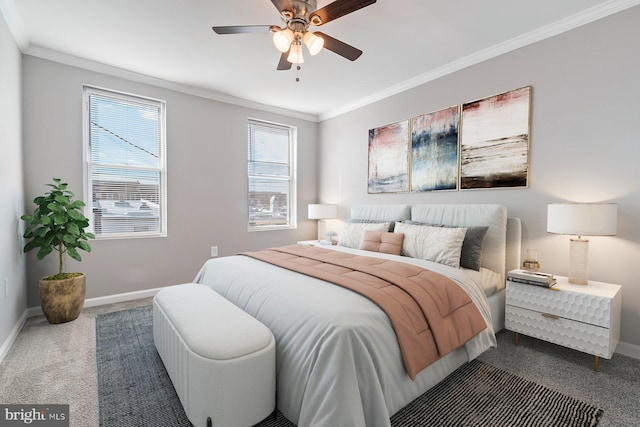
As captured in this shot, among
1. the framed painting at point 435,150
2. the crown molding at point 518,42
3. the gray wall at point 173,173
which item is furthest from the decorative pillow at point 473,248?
the gray wall at point 173,173

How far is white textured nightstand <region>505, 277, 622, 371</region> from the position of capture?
1971 mm

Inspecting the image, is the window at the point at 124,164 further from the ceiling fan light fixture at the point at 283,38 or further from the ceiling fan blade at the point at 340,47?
the ceiling fan blade at the point at 340,47

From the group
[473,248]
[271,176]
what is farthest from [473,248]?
[271,176]

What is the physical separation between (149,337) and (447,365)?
7.97 ft

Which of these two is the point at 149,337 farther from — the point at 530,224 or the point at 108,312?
the point at 530,224

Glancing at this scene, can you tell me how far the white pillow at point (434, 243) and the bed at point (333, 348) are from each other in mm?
271

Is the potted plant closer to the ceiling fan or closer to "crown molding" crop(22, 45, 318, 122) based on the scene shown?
"crown molding" crop(22, 45, 318, 122)

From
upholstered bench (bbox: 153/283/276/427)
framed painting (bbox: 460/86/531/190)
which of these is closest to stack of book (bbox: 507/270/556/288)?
framed painting (bbox: 460/86/531/190)

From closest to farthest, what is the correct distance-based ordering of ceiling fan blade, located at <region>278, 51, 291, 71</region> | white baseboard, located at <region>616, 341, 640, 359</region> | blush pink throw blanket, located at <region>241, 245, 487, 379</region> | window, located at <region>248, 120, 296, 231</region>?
1. blush pink throw blanket, located at <region>241, 245, 487, 379</region>
2. white baseboard, located at <region>616, 341, 640, 359</region>
3. ceiling fan blade, located at <region>278, 51, 291, 71</region>
4. window, located at <region>248, 120, 296, 231</region>

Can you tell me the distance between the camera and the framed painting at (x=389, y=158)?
149 inches

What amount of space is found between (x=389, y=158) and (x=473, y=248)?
1.79 m

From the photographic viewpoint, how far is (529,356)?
7.37ft

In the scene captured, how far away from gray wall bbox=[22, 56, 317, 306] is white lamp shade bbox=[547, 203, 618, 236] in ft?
12.0

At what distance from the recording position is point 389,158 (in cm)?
397
